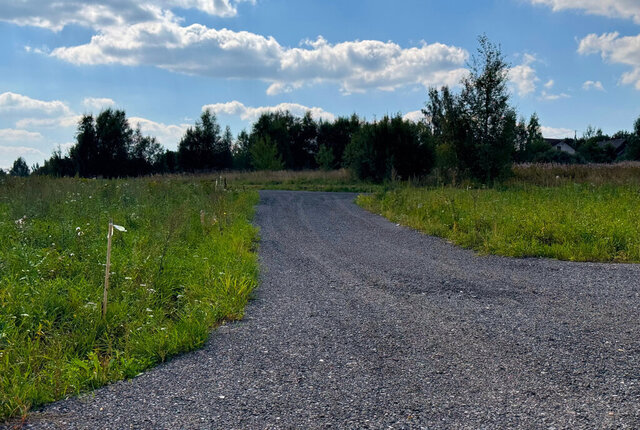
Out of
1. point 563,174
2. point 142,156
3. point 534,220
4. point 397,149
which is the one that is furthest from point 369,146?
point 142,156

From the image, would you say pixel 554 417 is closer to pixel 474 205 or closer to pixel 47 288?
pixel 47 288

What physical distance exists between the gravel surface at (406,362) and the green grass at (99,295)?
26cm

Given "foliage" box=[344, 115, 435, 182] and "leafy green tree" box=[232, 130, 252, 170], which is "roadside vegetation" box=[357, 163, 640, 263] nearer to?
"foliage" box=[344, 115, 435, 182]

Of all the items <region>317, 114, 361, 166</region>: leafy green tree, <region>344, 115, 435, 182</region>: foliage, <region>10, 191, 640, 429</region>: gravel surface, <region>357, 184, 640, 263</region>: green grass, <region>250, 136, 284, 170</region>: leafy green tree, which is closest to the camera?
<region>10, 191, 640, 429</region>: gravel surface

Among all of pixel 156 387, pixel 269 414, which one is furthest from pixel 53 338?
pixel 269 414

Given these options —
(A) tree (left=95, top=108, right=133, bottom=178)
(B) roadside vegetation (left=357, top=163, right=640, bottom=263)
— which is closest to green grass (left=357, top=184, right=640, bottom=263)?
(B) roadside vegetation (left=357, top=163, right=640, bottom=263)

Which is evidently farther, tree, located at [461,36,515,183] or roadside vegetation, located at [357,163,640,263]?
tree, located at [461,36,515,183]

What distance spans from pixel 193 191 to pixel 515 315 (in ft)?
45.3

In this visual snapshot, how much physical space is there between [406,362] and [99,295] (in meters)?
3.53

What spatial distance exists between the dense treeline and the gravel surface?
14656 mm

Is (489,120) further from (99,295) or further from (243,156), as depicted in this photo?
(243,156)

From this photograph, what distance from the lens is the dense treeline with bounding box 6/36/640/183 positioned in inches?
960

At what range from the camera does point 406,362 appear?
4270 mm

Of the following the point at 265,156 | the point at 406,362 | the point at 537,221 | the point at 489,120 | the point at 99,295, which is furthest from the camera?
the point at 265,156
